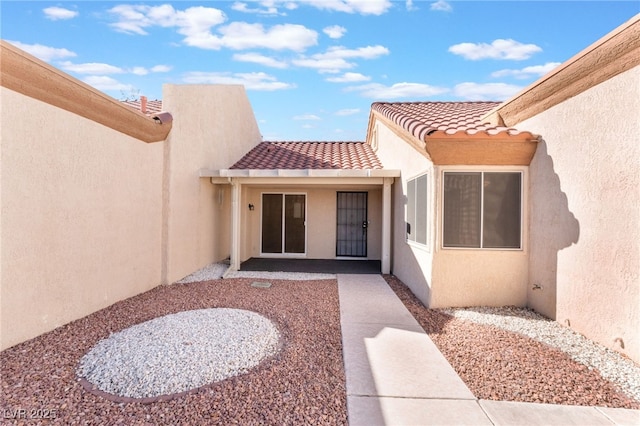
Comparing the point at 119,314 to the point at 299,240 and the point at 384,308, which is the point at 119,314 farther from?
the point at 299,240

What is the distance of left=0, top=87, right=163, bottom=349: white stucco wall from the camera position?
183 inches

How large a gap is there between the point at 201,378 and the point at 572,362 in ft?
16.7

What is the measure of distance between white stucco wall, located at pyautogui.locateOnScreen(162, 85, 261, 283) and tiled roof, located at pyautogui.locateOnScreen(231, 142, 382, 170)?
1.20m

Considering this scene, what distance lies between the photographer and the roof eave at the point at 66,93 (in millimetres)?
4512

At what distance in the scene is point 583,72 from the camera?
16.8 ft

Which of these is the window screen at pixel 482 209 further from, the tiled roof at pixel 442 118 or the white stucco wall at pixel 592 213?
the tiled roof at pixel 442 118

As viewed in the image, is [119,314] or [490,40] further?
[490,40]

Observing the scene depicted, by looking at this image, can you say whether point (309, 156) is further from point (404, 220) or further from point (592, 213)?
point (592, 213)

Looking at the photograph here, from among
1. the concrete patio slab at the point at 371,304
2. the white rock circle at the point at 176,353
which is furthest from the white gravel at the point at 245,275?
the white rock circle at the point at 176,353

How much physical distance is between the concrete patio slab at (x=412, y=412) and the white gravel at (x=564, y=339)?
2107 millimetres

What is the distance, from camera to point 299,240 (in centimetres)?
1329

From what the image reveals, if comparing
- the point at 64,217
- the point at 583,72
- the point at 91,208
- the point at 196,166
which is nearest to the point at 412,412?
the point at 583,72

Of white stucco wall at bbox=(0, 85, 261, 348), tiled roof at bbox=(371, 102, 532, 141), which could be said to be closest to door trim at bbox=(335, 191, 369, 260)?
tiled roof at bbox=(371, 102, 532, 141)

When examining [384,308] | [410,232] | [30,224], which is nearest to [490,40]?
[410,232]
